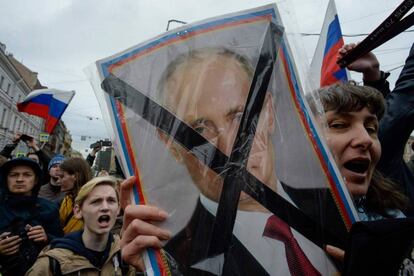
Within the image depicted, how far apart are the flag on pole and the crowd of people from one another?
1.02m

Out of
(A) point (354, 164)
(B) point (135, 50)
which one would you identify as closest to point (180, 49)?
(B) point (135, 50)

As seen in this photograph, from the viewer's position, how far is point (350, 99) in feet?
3.45

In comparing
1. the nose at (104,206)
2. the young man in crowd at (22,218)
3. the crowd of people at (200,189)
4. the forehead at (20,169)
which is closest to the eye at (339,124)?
the crowd of people at (200,189)

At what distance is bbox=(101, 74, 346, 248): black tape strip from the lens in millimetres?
744

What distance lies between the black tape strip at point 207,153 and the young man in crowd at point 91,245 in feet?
4.75

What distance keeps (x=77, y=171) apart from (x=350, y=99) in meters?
2.72

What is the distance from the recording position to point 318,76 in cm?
244

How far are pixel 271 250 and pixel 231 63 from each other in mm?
467

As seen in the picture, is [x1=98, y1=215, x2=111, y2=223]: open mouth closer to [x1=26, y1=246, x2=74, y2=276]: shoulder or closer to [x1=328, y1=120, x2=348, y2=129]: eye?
[x1=26, y1=246, x2=74, y2=276]: shoulder

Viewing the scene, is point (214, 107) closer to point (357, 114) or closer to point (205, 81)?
point (205, 81)

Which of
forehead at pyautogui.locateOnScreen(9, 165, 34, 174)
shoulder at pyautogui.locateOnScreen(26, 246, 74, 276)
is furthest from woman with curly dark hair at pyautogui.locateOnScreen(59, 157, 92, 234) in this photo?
shoulder at pyautogui.locateOnScreen(26, 246, 74, 276)

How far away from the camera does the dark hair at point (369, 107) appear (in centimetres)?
105

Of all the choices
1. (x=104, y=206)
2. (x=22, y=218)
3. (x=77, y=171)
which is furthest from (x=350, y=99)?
(x=77, y=171)

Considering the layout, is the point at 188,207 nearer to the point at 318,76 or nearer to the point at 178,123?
the point at 178,123
